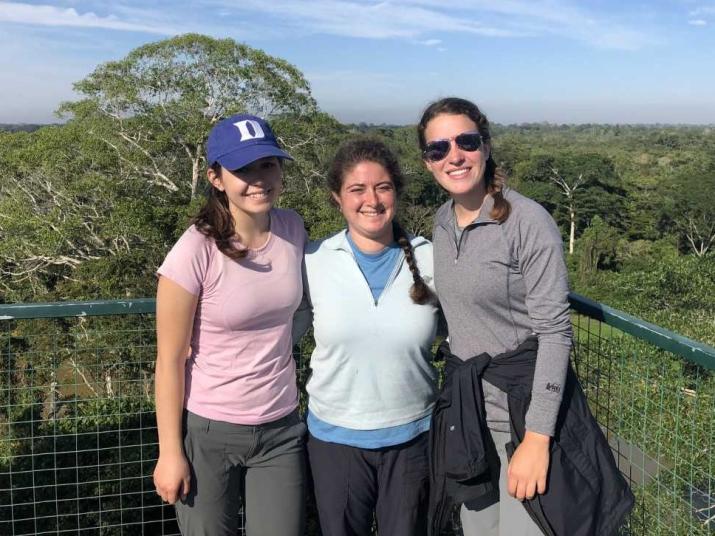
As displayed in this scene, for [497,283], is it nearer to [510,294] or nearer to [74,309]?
[510,294]

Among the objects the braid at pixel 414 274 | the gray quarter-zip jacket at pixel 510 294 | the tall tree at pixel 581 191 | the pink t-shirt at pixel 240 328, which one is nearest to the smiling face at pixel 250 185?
the pink t-shirt at pixel 240 328

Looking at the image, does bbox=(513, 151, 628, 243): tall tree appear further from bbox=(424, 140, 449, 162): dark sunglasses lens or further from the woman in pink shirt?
the woman in pink shirt

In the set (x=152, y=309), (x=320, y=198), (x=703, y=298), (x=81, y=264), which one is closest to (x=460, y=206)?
(x=152, y=309)

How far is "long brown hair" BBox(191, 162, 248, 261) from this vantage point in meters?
1.96

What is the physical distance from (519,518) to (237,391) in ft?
2.96

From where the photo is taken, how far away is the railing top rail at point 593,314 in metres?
1.97

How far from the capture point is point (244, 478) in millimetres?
2115

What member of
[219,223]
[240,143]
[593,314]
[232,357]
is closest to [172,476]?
[232,357]

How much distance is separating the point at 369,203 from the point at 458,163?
313 millimetres

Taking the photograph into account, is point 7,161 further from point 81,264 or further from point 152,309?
point 152,309

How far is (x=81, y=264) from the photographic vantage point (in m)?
14.9

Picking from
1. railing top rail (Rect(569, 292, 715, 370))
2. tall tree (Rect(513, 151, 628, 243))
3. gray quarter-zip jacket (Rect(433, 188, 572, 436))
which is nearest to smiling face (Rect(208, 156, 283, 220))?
gray quarter-zip jacket (Rect(433, 188, 572, 436))

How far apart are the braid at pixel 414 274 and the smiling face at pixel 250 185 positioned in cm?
43

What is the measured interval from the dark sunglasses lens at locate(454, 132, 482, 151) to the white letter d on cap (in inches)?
23.4
